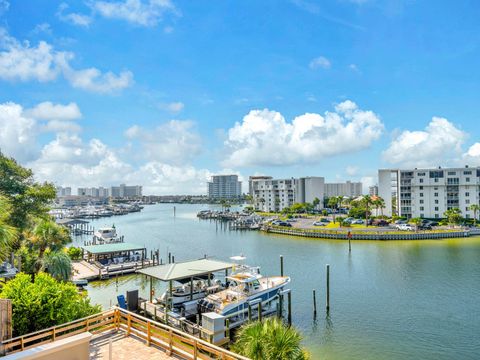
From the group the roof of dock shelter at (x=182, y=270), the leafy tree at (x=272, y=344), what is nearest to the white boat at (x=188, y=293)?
the roof of dock shelter at (x=182, y=270)

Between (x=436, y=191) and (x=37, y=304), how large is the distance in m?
86.7

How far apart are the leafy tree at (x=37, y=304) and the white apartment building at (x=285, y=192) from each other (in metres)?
116

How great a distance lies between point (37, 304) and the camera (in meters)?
13.9

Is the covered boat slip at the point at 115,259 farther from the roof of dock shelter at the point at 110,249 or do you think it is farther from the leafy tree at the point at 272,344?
the leafy tree at the point at 272,344

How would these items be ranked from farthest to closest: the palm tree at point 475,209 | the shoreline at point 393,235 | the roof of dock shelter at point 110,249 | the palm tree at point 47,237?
the palm tree at point 475,209
the shoreline at point 393,235
the roof of dock shelter at point 110,249
the palm tree at point 47,237

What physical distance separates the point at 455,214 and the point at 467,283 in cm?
4483

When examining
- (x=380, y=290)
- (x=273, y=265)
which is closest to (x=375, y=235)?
(x=273, y=265)

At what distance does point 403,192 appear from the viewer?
83.9 meters

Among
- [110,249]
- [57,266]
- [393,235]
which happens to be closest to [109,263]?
[110,249]

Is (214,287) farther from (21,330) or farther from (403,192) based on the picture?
(403,192)

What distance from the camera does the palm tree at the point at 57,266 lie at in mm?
23172

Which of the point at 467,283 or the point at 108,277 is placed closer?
the point at 467,283

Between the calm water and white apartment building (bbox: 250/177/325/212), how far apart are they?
222 ft

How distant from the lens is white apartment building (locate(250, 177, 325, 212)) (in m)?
128
